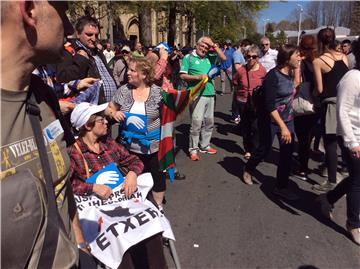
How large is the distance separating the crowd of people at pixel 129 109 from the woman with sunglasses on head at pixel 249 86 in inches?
0.7

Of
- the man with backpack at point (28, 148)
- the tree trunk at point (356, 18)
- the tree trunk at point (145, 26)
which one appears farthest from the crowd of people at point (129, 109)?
the tree trunk at point (356, 18)

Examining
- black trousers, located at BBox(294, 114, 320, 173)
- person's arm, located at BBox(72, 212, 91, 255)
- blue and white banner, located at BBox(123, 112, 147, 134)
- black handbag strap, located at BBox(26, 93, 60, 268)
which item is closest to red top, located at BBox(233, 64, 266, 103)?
black trousers, located at BBox(294, 114, 320, 173)

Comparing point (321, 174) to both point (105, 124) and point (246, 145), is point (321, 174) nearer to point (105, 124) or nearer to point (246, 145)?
point (246, 145)

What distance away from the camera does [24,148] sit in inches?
42.9

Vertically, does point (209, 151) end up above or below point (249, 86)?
below

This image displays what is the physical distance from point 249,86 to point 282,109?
1.94 meters

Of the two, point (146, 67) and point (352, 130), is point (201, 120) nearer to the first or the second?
point (146, 67)

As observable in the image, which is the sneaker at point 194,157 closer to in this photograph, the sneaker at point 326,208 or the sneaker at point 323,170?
the sneaker at point 323,170

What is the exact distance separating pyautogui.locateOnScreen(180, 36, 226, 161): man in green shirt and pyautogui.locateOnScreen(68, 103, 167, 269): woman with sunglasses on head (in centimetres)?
280

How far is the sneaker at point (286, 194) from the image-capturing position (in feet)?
13.9

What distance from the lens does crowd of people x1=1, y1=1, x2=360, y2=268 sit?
108 cm

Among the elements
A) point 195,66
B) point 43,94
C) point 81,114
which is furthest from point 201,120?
point 43,94

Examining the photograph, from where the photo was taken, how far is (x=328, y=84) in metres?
4.43

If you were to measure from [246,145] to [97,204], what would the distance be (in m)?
3.96
